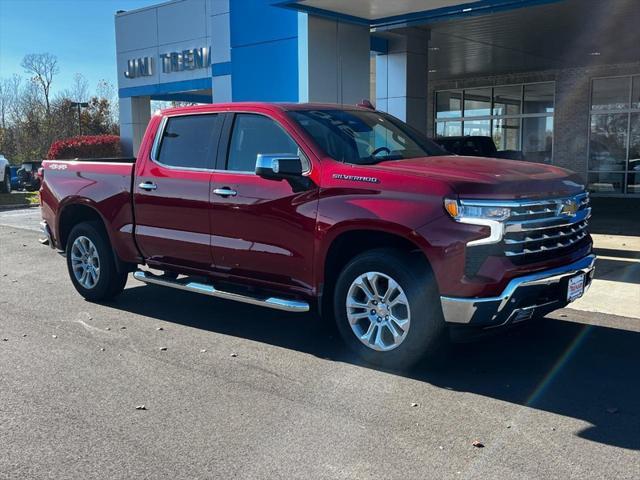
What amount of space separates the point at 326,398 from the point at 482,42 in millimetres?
13414

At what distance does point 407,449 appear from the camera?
148 inches

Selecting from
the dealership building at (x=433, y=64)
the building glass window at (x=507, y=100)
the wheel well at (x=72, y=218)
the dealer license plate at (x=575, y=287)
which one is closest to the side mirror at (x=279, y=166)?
the dealer license plate at (x=575, y=287)

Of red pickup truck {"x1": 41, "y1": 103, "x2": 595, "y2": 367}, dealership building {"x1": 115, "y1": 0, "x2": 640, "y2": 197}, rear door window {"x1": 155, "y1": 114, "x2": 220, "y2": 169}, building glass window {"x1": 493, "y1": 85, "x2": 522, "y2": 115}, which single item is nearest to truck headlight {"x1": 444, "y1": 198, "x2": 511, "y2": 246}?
red pickup truck {"x1": 41, "y1": 103, "x2": 595, "y2": 367}

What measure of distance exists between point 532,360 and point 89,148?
23573 mm

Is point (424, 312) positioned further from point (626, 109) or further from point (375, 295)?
point (626, 109)

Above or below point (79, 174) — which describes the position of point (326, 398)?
below

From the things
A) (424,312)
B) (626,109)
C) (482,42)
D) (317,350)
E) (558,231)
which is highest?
(482,42)

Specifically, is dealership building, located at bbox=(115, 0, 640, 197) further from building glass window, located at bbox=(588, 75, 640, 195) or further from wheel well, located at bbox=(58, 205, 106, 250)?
wheel well, located at bbox=(58, 205, 106, 250)

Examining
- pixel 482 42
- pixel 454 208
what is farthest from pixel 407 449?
pixel 482 42

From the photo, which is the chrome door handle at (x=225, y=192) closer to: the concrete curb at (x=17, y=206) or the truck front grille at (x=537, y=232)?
the truck front grille at (x=537, y=232)

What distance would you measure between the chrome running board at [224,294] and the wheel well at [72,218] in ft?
3.41

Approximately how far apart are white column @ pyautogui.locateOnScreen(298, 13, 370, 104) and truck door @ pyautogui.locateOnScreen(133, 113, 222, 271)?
497cm

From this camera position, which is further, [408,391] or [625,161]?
[625,161]

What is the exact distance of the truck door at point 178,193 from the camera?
20.0 ft
